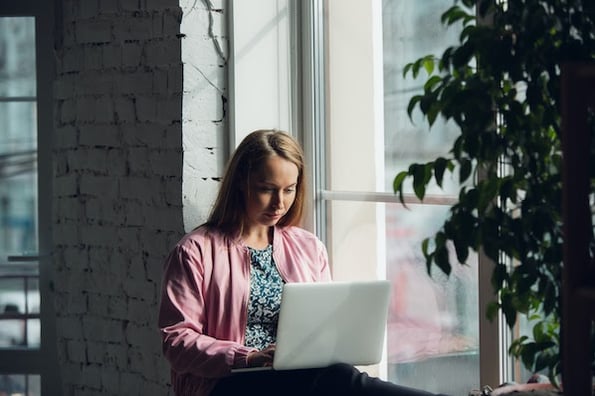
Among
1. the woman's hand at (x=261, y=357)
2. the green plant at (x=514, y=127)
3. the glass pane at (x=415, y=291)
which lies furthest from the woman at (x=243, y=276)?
the green plant at (x=514, y=127)

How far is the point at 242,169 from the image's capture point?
9.13ft

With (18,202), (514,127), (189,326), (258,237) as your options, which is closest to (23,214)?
(18,202)

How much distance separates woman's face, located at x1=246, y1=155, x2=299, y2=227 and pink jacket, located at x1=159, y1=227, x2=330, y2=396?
10cm

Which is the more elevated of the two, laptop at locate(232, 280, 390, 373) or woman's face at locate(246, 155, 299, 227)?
woman's face at locate(246, 155, 299, 227)

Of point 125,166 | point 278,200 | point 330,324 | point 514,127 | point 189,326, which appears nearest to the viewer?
point 514,127

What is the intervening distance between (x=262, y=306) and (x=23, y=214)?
131 centimetres

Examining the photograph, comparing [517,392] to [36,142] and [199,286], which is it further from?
[36,142]

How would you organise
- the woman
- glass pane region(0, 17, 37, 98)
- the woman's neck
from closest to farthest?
the woman
the woman's neck
glass pane region(0, 17, 37, 98)

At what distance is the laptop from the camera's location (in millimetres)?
2430

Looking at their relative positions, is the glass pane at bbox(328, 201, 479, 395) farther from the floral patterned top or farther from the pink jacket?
the floral patterned top

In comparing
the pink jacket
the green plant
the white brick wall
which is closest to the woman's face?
the pink jacket

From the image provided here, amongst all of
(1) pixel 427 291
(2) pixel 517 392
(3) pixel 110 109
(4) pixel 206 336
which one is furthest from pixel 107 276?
(2) pixel 517 392

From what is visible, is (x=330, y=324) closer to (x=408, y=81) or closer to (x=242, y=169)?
(x=242, y=169)

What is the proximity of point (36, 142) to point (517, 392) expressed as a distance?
223 cm
